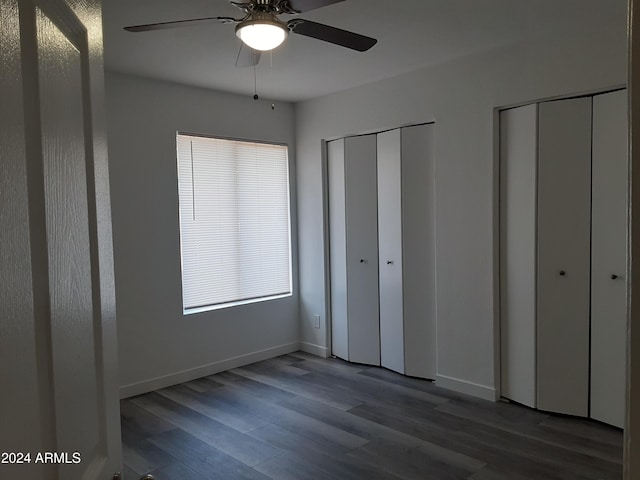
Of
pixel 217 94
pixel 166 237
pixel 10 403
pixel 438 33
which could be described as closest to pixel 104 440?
pixel 10 403

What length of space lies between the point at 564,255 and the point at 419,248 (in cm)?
117

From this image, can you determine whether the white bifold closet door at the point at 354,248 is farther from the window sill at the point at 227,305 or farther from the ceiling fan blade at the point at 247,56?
the ceiling fan blade at the point at 247,56

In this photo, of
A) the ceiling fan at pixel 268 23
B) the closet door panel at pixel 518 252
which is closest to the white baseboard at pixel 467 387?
the closet door panel at pixel 518 252

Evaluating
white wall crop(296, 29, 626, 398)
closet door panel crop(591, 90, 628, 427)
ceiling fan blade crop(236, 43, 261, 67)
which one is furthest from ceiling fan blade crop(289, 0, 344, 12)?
closet door panel crop(591, 90, 628, 427)

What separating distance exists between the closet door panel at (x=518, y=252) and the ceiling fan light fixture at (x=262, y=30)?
2.01 meters

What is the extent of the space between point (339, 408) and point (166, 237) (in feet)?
6.59

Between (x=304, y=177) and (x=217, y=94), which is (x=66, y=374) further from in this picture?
(x=304, y=177)

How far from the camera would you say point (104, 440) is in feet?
3.00

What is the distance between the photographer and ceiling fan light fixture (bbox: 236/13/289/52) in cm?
212

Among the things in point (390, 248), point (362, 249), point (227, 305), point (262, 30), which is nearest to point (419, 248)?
point (390, 248)

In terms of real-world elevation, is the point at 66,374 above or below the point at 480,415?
above

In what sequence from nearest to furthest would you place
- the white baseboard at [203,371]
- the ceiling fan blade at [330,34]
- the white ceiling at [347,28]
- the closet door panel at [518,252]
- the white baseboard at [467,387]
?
the ceiling fan blade at [330,34] → the white ceiling at [347,28] → the closet door panel at [518,252] → the white baseboard at [467,387] → the white baseboard at [203,371]

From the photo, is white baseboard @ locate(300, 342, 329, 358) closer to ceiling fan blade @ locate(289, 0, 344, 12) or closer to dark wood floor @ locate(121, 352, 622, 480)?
dark wood floor @ locate(121, 352, 622, 480)

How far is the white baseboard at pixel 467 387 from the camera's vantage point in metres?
3.68
